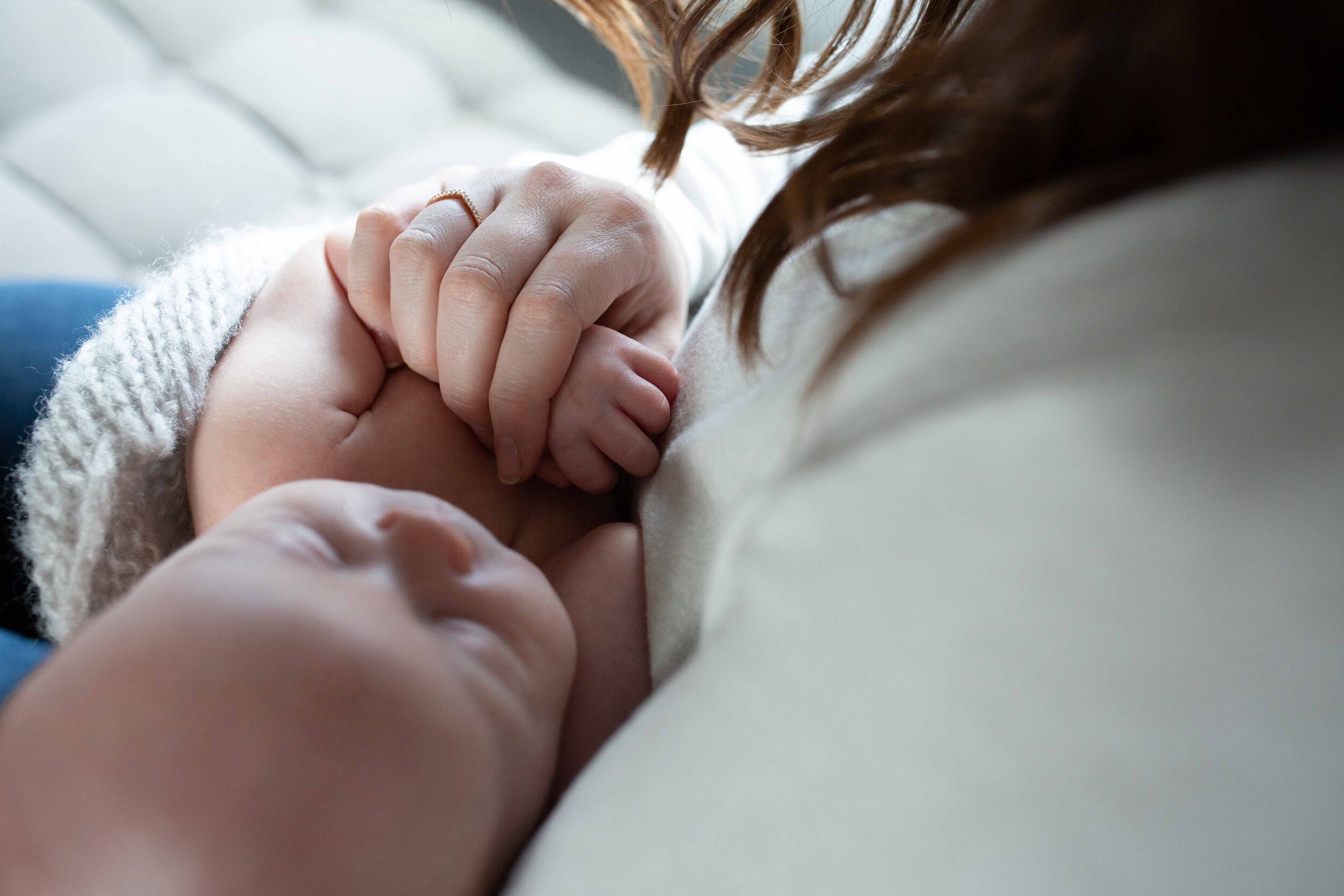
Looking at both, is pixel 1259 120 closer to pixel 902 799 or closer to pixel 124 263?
pixel 902 799

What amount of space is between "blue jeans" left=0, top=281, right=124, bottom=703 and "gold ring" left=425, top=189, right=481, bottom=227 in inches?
10.6

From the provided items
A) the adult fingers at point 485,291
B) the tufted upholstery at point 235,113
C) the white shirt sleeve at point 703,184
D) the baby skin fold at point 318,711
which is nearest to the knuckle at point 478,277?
the adult fingers at point 485,291

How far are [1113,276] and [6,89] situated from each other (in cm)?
120

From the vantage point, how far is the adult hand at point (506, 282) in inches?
17.3

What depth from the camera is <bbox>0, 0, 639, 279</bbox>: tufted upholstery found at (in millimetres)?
937

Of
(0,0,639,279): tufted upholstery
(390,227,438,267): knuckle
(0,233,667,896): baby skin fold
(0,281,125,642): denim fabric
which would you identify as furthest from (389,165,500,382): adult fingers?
(0,0,639,279): tufted upholstery

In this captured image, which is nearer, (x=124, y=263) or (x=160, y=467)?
(x=160, y=467)

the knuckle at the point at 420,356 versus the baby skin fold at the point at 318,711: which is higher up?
the knuckle at the point at 420,356

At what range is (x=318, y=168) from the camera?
108cm

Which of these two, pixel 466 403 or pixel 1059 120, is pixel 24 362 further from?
pixel 1059 120

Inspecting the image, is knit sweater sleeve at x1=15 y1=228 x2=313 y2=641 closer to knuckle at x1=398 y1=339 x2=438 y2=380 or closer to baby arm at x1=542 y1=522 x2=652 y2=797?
knuckle at x1=398 y1=339 x2=438 y2=380

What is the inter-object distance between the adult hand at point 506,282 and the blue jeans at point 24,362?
0.23 meters

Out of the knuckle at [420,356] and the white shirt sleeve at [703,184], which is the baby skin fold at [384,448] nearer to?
the knuckle at [420,356]

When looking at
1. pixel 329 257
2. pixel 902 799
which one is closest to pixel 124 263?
pixel 329 257
